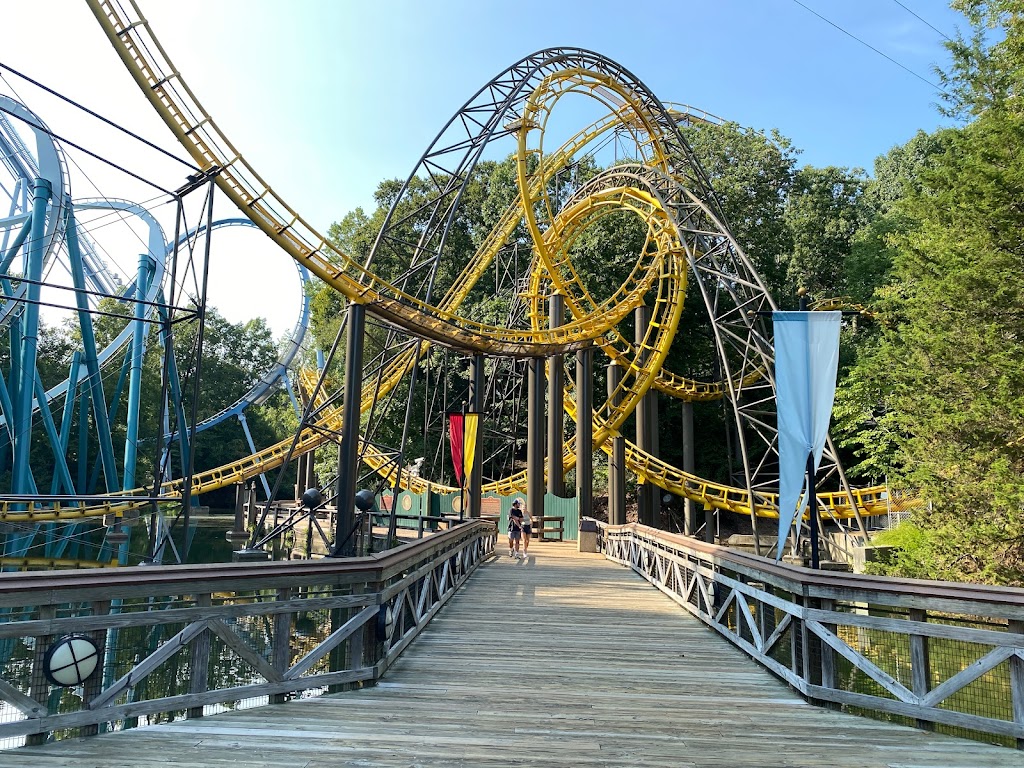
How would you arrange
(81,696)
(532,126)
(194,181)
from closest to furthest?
(81,696) → (194,181) → (532,126)

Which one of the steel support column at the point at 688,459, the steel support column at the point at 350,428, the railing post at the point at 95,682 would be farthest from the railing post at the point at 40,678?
the steel support column at the point at 688,459

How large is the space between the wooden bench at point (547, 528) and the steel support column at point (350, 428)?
9.33 m

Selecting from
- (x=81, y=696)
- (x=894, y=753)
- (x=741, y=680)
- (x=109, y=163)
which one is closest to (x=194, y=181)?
(x=109, y=163)

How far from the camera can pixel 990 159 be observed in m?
12.8

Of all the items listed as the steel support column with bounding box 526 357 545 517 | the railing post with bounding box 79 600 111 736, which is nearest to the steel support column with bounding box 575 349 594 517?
the steel support column with bounding box 526 357 545 517

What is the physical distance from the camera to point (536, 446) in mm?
21141

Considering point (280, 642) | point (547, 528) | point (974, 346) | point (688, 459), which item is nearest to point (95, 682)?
point (280, 642)

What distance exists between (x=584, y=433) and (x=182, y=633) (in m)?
18.1

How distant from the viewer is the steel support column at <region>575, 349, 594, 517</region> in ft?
69.8

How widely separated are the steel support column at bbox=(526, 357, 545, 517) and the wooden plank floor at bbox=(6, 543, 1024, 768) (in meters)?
13.4

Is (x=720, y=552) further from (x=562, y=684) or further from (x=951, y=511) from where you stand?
Answer: (x=951, y=511)

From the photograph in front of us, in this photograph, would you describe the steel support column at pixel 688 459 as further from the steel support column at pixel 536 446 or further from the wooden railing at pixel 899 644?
the wooden railing at pixel 899 644

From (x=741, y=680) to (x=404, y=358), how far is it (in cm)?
2101

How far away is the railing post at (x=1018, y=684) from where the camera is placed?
13.6 feet
